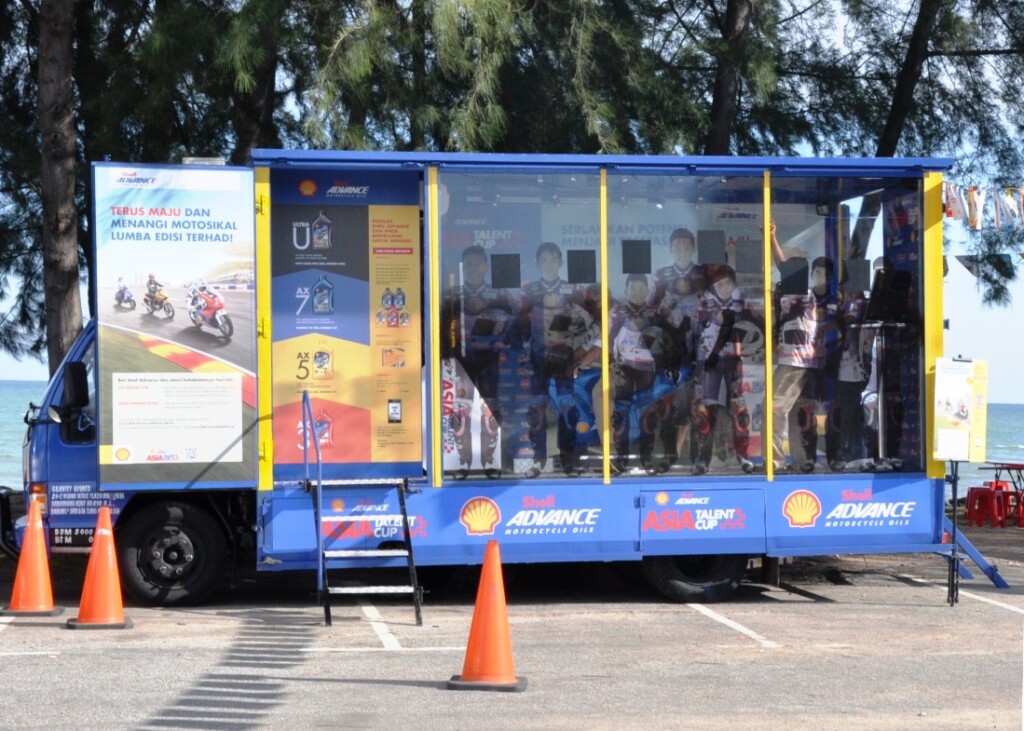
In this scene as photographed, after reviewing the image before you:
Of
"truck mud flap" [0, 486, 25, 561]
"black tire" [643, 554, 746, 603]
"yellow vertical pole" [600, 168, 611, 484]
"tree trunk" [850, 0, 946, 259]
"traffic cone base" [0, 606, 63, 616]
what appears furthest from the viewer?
"tree trunk" [850, 0, 946, 259]

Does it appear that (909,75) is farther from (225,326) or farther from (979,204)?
(225,326)

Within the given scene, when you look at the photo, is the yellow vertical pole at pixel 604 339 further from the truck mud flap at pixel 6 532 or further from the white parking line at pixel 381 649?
the truck mud flap at pixel 6 532

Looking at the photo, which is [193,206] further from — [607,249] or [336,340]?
[607,249]

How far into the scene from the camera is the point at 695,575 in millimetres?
10797

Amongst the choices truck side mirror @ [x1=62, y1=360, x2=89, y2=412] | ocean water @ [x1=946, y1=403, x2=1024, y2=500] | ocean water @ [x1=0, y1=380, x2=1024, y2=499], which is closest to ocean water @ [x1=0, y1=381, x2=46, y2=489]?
ocean water @ [x1=0, y1=380, x2=1024, y2=499]

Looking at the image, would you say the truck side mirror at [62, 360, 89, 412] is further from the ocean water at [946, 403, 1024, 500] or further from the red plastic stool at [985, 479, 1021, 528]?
the ocean water at [946, 403, 1024, 500]

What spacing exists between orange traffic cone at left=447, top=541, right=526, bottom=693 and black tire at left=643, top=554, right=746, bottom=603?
3.51 metres

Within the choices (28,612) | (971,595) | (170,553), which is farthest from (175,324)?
(971,595)

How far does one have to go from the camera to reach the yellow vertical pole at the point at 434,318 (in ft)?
33.6

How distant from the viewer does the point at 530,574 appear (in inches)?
478

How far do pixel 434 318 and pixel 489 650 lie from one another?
3624 mm

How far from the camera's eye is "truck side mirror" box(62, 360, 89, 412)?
9969 millimetres

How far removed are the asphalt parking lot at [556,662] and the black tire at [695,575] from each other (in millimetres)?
199

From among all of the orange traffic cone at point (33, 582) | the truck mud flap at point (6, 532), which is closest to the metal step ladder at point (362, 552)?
the orange traffic cone at point (33, 582)
